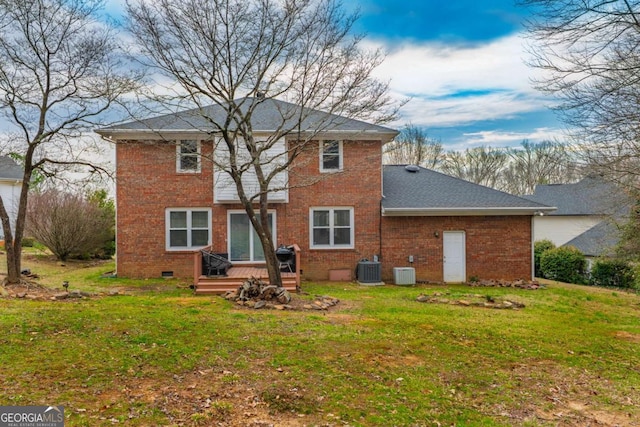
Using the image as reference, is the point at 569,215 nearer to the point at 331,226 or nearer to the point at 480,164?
the point at 480,164

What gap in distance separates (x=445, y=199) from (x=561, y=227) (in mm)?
17751

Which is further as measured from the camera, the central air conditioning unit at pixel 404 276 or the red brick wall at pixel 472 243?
the red brick wall at pixel 472 243

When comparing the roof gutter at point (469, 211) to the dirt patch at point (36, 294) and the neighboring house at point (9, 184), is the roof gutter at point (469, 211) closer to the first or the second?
the dirt patch at point (36, 294)

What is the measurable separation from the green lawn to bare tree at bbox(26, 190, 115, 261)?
9.79 metres

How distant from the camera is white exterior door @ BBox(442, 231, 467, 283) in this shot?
14.7m

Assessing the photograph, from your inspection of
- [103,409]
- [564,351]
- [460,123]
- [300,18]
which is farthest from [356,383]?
[460,123]

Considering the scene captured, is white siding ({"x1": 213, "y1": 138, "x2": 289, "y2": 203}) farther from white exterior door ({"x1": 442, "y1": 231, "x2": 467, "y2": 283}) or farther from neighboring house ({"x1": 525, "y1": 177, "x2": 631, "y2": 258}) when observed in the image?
neighboring house ({"x1": 525, "y1": 177, "x2": 631, "y2": 258})

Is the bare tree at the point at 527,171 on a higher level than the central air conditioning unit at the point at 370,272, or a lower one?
higher

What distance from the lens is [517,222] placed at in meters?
14.8

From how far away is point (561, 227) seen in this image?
91.5 feet

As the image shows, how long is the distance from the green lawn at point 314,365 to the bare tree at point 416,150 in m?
28.6

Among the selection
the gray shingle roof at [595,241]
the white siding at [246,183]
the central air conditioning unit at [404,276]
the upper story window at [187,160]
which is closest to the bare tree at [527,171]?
the gray shingle roof at [595,241]

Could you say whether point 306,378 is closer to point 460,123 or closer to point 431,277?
point 431,277

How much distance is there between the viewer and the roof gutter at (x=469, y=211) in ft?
46.8
